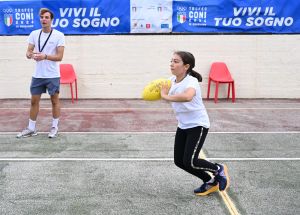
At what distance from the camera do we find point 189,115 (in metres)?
4.30

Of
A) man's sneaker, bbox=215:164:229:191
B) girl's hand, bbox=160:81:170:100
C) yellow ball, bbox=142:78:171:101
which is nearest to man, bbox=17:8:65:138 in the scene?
yellow ball, bbox=142:78:171:101

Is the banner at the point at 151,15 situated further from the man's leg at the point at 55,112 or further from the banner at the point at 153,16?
the man's leg at the point at 55,112

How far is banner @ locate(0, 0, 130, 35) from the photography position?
11.1 metres

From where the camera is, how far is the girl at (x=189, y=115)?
416 centimetres

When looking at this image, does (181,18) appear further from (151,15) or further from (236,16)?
(236,16)

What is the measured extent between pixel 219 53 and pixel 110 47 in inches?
118

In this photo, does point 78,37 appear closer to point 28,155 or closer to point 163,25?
point 163,25

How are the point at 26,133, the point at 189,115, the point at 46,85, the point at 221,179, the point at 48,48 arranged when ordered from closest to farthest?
the point at 189,115 < the point at 221,179 < the point at 48,48 < the point at 46,85 < the point at 26,133

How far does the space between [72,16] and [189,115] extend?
7.67 meters

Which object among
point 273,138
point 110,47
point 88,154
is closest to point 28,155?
point 88,154

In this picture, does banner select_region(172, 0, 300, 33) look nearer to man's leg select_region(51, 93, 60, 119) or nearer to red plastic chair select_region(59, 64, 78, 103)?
red plastic chair select_region(59, 64, 78, 103)

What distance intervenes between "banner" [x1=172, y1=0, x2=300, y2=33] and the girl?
23.4 ft

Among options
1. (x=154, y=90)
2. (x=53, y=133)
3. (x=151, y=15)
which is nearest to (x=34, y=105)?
(x=53, y=133)

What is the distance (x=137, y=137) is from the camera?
7.16 m
